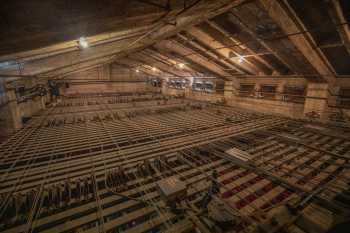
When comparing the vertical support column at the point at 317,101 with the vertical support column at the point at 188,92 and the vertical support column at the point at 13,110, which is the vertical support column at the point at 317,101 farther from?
the vertical support column at the point at 13,110

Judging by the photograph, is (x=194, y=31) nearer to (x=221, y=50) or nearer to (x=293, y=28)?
(x=221, y=50)

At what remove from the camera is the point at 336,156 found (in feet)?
10.7

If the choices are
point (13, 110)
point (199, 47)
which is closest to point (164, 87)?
point (199, 47)

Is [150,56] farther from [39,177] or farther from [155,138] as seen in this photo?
[39,177]

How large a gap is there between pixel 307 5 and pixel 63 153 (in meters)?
7.33

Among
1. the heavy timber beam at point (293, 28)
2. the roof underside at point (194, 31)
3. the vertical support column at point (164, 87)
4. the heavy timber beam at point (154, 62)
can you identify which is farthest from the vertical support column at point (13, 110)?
the vertical support column at point (164, 87)

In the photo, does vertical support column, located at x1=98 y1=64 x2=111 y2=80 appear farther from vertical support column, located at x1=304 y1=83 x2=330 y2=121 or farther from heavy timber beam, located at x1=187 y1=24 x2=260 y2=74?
vertical support column, located at x1=304 y1=83 x2=330 y2=121

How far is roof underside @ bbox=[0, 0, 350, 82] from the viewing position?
1681 mm

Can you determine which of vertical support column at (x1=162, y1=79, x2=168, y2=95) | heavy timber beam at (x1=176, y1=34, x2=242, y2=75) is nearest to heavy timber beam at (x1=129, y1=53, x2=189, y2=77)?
vertical support column at (x1=162, y1=79, x2=168, y2=95)

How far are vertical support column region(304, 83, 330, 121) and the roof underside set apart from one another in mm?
526

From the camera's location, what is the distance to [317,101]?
6.64 meters

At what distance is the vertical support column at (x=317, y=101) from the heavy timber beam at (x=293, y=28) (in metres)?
0.65

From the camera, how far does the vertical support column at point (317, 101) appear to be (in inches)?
255

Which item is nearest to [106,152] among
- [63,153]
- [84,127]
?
[63,153]
